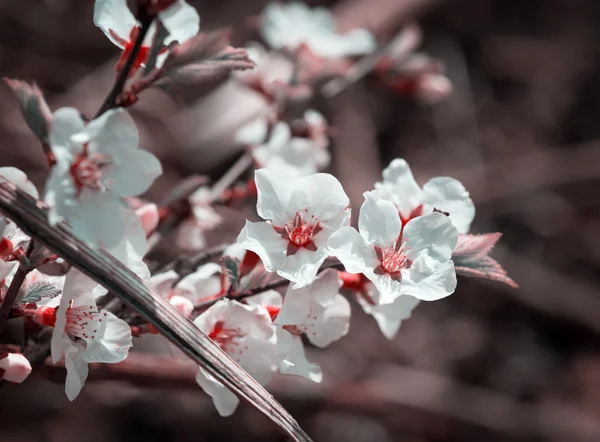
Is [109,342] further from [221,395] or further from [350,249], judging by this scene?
[350,249]

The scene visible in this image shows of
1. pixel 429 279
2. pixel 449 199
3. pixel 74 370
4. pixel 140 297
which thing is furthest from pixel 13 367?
pixel 449 199

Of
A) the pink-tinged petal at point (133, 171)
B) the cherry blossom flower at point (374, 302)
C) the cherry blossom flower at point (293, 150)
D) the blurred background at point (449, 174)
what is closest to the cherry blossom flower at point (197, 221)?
the cherry blossom flower at point (293, 150)

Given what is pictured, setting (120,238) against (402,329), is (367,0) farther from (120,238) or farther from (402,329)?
(120,238)

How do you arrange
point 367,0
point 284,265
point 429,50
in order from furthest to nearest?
1. point 429,50
2. point 367,0
3. point 284,265

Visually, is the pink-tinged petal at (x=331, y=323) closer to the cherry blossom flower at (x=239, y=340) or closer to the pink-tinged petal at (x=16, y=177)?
the cherry blossom flower at (x=239, y=340)

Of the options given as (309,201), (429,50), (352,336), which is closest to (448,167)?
(429,50)

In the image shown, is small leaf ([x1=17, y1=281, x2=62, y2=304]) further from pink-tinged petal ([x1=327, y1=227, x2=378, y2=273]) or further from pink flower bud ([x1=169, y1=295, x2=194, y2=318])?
pink-tinged petal ([x1=327, y1=227, x2=378, y2=273])

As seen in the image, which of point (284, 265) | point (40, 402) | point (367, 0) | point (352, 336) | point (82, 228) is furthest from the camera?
point (367, 0)
